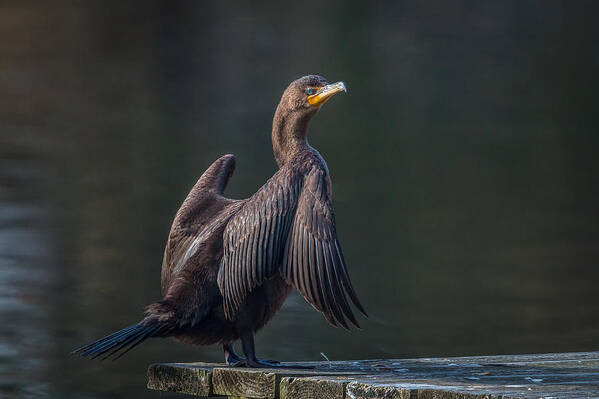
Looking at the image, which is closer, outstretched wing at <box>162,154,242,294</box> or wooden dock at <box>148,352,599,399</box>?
wooden dock at <box>148,352,599,399</box>

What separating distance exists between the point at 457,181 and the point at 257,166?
286 cm

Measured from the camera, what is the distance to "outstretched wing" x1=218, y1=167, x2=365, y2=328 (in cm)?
485

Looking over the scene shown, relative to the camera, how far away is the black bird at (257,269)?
4855 mm

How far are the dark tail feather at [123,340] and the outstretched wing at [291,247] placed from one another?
0.28m

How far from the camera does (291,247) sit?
493 centimetres

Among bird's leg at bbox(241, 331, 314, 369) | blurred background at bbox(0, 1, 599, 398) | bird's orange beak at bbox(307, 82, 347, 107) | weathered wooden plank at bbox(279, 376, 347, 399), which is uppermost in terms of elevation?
blurred background at bbox(0, 1, 599, 398)

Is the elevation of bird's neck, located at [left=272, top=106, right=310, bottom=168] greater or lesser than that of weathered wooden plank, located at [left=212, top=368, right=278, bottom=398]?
greater

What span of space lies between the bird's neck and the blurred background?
3.59m

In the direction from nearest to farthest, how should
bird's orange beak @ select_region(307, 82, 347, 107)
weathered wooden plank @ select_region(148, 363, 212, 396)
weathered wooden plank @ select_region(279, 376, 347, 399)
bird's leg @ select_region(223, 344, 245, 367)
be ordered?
weathered wooden plank @ select_region(279, 376, 347, 399)
weathered wooden plank @ select_region(148, 363, 212, 396)
bird's leg @ select_region(223, 344, 245, 367)
bird's orange beak @ select_region(307, 82, 347, 107)

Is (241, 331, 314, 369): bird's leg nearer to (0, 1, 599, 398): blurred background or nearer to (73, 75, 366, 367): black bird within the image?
(73, 75, 366, 367): black bird

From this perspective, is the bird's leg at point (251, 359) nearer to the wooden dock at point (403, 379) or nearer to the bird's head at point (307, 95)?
the wooden dock at point (403, 379)

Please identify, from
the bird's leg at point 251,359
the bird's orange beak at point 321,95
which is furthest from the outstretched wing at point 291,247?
the bird's orange beak at point 321,95

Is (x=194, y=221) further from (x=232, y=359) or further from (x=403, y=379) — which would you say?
(x=403, y=379)

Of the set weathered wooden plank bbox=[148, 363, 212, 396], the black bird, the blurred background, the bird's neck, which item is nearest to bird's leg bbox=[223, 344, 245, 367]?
the black bird
